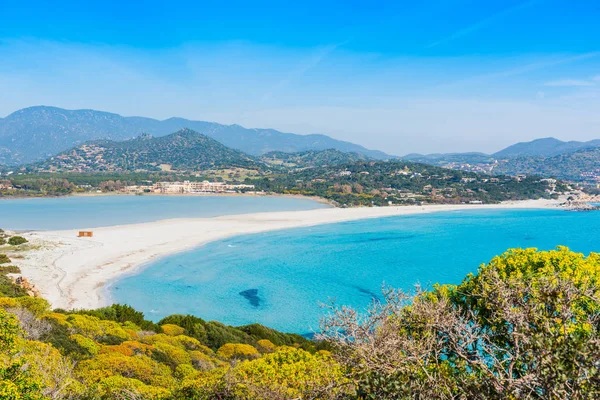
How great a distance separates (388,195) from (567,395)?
99.4 m

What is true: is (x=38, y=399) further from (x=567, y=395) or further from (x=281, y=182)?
(x=281, y=182)

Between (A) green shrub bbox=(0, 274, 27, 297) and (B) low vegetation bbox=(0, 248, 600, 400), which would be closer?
(B) low vegetation bbox=(0, 248, 600, 400)

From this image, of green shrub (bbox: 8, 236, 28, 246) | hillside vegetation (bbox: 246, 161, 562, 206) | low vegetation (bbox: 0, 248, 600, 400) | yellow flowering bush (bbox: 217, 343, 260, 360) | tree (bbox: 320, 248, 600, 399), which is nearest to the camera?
tree (bbox: 320, 248, 600, 399)

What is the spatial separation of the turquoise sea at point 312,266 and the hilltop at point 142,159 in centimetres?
11119

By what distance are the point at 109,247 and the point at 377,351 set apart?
126ft

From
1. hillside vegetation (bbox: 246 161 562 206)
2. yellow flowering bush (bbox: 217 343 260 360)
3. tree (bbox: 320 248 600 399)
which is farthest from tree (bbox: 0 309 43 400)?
hillside vegetation (bbox: 246 161 562 206)

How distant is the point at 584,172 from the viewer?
176m

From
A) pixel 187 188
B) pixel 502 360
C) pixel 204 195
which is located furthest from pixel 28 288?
pixel 187 188

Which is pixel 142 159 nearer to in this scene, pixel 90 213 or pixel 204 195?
pixel 204 195

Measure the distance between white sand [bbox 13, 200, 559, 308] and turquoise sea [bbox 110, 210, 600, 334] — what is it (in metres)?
1.77

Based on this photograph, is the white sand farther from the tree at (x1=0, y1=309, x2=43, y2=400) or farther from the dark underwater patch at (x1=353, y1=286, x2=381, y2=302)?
the tree at (x1=0, y1=309, x2=43, y2=400)

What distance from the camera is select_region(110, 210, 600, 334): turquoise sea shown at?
2498cm

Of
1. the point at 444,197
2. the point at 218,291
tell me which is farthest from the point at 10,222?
the point at 444,197

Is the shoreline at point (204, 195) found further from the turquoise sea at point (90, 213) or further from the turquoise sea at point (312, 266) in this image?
the turquoise sea at point (312, 266)
